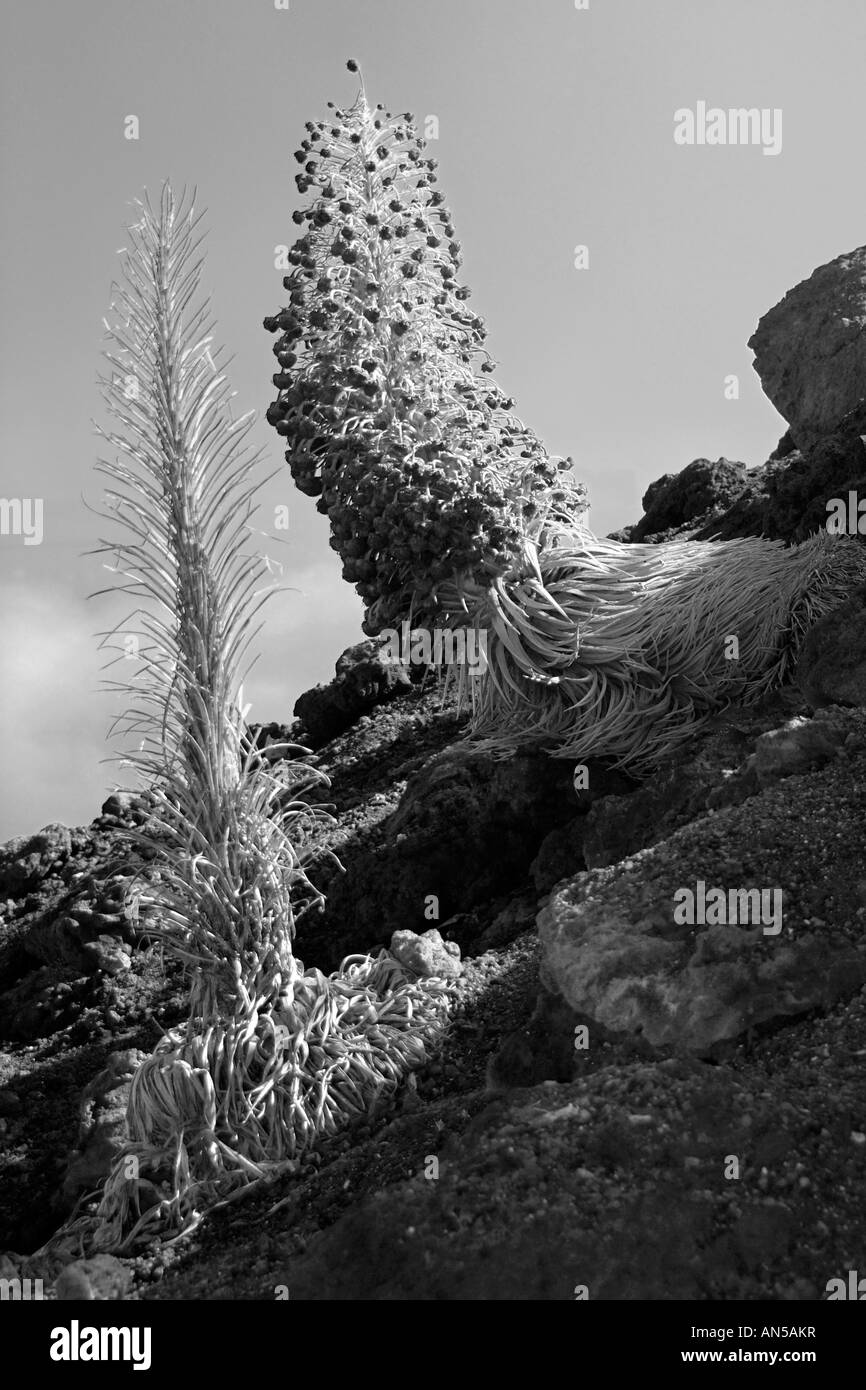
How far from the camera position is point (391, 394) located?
22.4ft

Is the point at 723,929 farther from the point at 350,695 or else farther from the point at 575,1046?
the point at 350,695

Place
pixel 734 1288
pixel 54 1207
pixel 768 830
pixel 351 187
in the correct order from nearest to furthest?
pixel 734 1288, pixel 768 830, pixel 54 1207, pixel 351 187

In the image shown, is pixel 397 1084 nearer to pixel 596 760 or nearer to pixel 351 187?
pixel 596 760

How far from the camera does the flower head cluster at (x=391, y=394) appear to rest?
6656 mm

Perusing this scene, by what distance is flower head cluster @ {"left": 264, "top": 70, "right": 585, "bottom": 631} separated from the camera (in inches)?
262

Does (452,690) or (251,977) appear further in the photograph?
(452,690)

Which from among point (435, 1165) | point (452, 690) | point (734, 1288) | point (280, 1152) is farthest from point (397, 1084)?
point (452, 690)

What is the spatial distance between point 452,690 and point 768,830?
14.8ft

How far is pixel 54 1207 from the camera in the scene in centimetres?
517

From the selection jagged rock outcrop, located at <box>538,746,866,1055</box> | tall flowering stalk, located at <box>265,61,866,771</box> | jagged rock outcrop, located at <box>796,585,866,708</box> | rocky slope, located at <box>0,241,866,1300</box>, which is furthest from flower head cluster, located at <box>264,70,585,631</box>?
jagged rock outcrop, located at <box>538,746,866,1055</box>

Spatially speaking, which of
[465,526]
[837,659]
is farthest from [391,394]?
[837,659]

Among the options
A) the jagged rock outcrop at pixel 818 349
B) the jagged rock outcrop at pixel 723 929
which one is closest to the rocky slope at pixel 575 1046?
the jagged rock outcrop at pixel 723 929
